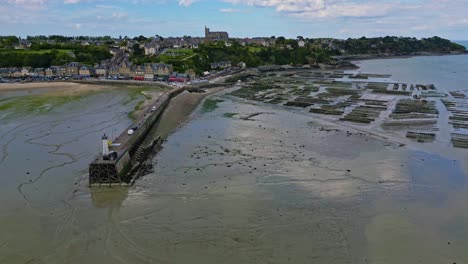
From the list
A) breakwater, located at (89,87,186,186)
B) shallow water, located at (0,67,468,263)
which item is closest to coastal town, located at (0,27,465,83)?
breakwater, located at (89,87,186,186)

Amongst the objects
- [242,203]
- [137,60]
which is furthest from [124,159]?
[137,60]

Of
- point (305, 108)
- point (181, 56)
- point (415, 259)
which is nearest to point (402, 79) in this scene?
point (305, 108)

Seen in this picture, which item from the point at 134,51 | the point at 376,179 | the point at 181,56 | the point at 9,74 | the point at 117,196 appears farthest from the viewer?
the point at 134,51

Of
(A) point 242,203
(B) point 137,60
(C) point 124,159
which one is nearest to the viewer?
(A) point 242,203

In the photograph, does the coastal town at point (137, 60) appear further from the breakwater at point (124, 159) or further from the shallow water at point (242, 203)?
the shallow water at point (242, 203)

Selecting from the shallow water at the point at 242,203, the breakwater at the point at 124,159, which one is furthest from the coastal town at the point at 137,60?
the shallow water at the point at 242,203

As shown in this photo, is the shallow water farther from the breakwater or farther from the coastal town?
the coastal town

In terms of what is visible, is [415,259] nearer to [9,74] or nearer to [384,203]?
[384,203]

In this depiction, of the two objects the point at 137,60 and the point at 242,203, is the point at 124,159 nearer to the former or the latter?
the point at 242,203
